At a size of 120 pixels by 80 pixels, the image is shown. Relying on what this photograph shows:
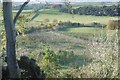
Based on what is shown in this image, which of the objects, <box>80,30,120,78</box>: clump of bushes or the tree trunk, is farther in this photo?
<box>80,30,120,78</box>: clump of bushes

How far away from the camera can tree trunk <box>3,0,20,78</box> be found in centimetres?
685

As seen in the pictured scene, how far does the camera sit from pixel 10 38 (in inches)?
273

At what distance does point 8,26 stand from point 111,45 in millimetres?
3953

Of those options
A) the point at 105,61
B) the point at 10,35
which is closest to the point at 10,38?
the point at 10,35

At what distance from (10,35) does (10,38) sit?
0.20ft

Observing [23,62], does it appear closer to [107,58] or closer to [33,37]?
[107,58]

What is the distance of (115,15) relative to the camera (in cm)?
2125

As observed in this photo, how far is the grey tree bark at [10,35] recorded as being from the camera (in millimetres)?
6844

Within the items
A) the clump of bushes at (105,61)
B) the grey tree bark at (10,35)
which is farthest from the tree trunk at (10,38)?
the clump of bushes at (105,61)

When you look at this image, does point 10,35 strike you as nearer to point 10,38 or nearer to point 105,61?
point 10,38

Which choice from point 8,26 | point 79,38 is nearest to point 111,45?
point 8,26

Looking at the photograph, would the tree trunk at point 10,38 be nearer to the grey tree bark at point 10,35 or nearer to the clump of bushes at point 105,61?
the grey tree bark at point 10,35

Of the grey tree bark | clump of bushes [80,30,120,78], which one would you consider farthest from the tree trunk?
clump of bushes [80,30,120,78]

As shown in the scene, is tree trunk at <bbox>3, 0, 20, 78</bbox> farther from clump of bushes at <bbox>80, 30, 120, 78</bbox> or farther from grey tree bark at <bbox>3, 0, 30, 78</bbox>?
clump of bushes at <bbox>80, 30, 120, 78</bbox>
